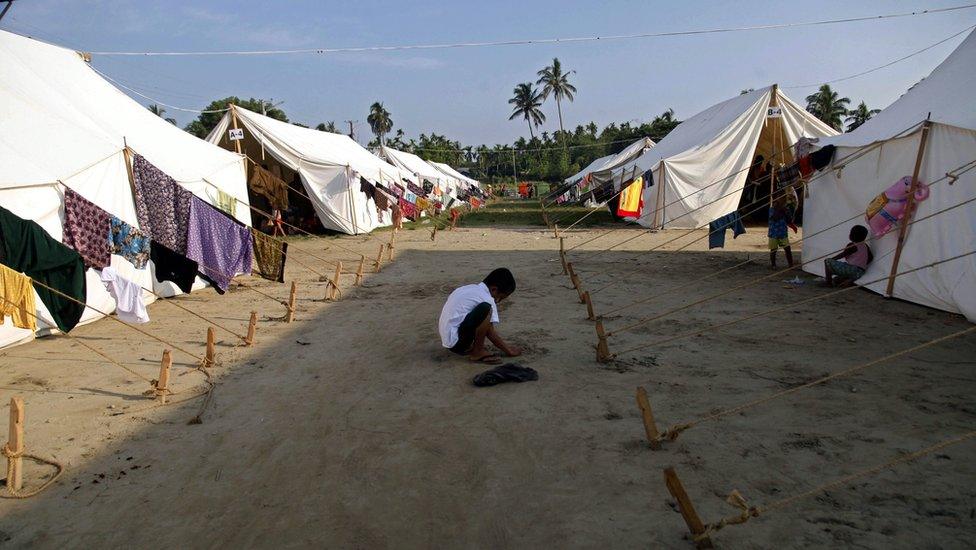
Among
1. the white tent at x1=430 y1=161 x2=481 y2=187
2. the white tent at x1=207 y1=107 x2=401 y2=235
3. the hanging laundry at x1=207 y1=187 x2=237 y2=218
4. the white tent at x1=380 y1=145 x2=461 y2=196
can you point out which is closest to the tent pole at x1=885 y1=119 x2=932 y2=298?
the hanging laundry at x1=207 y1=187 x2=237 y2=218

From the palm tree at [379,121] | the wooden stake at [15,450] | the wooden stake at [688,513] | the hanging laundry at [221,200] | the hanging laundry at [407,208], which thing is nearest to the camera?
the wooden stake at [688,513]

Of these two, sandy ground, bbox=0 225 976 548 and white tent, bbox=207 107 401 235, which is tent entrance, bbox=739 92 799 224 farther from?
white tent, bbox=207 107 401 235

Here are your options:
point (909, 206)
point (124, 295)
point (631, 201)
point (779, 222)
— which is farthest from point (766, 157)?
point (124, 295)

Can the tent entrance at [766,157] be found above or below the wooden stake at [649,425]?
above

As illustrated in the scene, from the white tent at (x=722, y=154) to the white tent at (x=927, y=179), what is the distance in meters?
6.91

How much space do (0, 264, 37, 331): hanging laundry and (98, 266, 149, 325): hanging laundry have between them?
39.0 inches

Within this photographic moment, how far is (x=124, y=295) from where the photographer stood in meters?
5.90

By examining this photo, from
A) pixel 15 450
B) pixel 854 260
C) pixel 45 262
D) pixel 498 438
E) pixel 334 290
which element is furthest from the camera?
pixel 334 290

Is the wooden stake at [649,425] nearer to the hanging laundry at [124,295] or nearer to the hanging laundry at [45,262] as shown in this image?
the hanging laundry at [45,262]

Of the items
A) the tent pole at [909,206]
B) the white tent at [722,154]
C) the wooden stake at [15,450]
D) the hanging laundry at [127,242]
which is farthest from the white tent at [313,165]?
the wooden stake at [15,450]

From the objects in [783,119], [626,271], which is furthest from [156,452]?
[783,119]

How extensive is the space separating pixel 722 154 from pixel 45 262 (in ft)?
50.3

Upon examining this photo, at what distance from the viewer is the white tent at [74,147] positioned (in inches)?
250

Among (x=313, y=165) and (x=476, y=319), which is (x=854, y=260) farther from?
(x=313, y=165)
